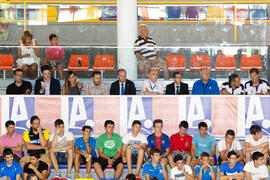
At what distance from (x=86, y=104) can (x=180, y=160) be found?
269cm

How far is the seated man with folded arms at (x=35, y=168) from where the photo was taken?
39.0 feet

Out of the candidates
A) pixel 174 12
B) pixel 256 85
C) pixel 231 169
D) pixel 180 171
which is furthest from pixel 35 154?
pixel 174 12

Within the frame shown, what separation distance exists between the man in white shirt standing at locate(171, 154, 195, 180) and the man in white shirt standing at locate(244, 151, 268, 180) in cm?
107

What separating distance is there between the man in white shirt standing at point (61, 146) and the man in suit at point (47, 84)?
3.82 ft

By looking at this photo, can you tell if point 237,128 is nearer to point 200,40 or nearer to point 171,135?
point 171,135

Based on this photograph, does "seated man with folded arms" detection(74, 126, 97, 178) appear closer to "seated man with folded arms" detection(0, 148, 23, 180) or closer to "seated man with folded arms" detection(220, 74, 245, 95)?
"seated man with folded arms" detection(0, 148, 23, 180)

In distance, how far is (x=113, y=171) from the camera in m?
12.4

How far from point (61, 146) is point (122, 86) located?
6.37ft

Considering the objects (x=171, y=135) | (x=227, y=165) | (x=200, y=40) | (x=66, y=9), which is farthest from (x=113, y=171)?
(x=66, y=9)

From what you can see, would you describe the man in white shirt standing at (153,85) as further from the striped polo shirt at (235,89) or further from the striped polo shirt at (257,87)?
the striped polo shirt at (257,87)

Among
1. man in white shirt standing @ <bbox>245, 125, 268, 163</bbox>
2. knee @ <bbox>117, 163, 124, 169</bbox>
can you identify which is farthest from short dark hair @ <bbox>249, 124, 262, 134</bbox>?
knee @ <bbox>117, 163, 124, 169</bbox>

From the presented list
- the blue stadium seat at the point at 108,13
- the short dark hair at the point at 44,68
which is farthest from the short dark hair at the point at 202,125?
the blue stadium seat at the point at 108,13

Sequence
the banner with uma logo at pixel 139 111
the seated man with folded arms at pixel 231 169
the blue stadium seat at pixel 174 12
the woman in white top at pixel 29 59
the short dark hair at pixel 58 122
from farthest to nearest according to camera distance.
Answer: the blue stadium seat at pixel 174 12
the woman in white top at pixel 29 59
the banner with uma logo at pixel 139 111
the short dark hair at pixel 58 122
the seated man with folded arms at pixel 231 169

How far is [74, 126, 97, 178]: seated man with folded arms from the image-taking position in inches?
485
